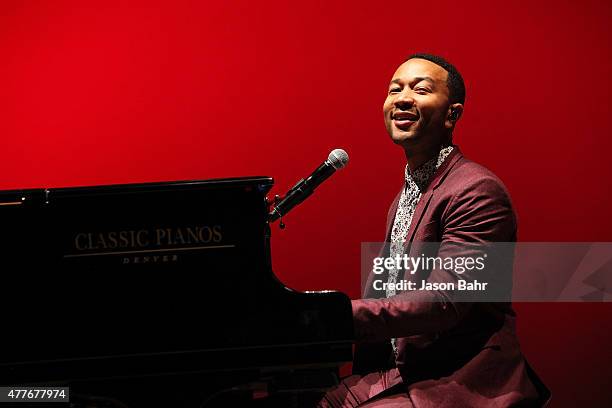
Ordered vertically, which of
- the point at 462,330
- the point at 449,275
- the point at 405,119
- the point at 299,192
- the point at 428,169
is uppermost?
the point at 405,119

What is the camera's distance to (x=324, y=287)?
3.28 m

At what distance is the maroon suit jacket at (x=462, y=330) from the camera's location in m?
1.97

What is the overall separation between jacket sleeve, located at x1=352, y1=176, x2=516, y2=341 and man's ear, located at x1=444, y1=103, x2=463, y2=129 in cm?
32

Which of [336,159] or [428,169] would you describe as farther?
[428,169]

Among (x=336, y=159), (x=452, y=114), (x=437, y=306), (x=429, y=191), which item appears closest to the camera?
(x=437, y=306)

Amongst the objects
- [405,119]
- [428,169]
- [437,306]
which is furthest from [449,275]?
[405,119]

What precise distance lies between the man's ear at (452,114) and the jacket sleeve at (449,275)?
1.05ft

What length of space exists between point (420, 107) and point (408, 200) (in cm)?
31

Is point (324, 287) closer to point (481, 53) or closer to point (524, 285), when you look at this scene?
point (524, 285)

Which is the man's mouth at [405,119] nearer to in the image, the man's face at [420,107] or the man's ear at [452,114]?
the man's face at [420,107]

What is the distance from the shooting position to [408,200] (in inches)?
95.6

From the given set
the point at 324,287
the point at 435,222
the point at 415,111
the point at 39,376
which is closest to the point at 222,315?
the point at 39,376

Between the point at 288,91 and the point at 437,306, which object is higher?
the point at 288,91

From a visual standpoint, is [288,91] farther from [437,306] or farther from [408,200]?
[437,306]
